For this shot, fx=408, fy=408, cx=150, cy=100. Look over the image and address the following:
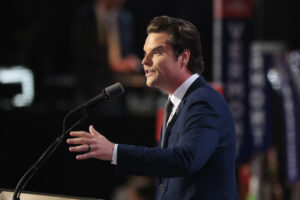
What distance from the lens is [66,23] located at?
16.8 feet

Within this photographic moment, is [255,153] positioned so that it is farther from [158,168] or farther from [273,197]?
[158,168]

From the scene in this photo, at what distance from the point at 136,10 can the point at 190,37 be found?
3.65 metres

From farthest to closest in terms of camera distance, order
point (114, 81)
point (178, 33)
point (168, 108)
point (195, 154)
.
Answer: point (114, 81) → point (168, 108) → point (178, 33) → point (195, 154)

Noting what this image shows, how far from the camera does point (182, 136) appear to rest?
116 cm

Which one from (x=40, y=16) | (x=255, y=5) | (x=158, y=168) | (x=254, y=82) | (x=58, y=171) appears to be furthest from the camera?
(x=40, y=16)

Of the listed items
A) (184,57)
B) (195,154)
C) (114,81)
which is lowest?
(114,81)

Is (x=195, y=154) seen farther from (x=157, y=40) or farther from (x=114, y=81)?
(x=114, y=81)

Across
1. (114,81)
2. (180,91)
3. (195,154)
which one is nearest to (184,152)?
(195,154)

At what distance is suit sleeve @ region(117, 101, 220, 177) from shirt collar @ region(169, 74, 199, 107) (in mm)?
109

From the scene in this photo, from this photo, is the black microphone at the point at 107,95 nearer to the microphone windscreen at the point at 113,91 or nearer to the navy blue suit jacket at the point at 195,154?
the microphone windscreen at the point at 113,91

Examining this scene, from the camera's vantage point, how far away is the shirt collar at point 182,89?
1278mm

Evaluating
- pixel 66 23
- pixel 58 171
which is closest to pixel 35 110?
pixel 58 171

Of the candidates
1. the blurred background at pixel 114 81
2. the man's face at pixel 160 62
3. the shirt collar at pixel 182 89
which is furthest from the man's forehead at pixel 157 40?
the blurred background at pixel 114 81

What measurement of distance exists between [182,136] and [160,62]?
25cm
